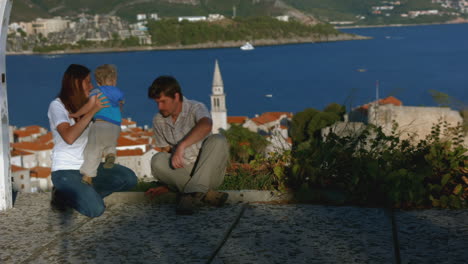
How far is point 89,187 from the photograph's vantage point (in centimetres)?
311

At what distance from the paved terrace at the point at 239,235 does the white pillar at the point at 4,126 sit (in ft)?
0.50

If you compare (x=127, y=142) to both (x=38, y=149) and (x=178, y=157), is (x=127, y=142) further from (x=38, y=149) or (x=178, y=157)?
(x=178, y=157)

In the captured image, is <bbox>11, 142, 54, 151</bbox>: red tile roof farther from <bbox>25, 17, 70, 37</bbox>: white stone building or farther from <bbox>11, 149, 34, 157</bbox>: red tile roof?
<bbox>25, 17, 70, 37</bbox>: white stone building

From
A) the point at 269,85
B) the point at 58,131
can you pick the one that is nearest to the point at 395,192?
the point at 58,131

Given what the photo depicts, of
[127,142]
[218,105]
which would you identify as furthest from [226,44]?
[127,142]

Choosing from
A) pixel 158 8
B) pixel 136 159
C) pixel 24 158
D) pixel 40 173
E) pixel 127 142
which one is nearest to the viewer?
pixel 40 173

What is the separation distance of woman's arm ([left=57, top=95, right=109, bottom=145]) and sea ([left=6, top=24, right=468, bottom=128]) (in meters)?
38.6

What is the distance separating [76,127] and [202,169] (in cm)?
68

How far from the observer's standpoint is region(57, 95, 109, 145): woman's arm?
303cm

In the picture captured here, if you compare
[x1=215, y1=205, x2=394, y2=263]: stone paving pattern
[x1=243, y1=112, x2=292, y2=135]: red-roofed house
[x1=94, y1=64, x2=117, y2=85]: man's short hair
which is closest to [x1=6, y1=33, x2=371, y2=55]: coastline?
[x1=243, y1=112, x2=292, y2=135]: red-roofed house

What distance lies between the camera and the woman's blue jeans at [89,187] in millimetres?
3062

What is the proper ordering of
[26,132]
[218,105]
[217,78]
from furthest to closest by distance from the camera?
[218,105] → [217,78] → [26,132]

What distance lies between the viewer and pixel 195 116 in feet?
10.3

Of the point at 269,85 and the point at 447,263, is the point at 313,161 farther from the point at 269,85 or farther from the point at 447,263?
the point at 269,85
